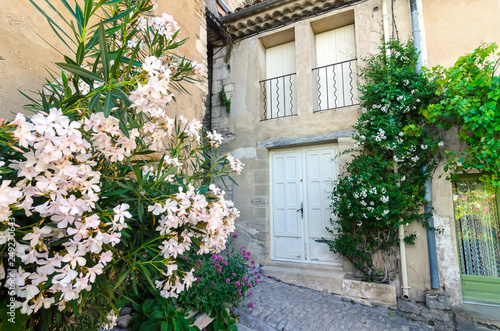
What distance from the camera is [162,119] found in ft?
4.14

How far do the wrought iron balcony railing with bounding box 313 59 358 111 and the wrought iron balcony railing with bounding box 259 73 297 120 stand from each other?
0.48 m

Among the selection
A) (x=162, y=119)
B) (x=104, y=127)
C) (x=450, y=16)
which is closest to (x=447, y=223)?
(x=450, y=16)

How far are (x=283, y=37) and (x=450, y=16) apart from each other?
268 centimetres

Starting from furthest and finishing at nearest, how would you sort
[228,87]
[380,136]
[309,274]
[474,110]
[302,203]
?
[228,87] < [302,203] < [309,274] < [380,136] < [474,110]

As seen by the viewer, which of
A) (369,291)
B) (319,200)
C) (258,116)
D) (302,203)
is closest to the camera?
(369,291)

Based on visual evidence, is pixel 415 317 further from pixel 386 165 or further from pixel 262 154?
pixel 262 154

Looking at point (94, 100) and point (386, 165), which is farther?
point (386, 165)

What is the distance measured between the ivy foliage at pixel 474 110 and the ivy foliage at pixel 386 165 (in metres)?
0.28

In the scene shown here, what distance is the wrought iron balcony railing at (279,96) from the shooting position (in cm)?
503

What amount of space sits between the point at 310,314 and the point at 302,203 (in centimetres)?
181

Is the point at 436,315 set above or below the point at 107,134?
below

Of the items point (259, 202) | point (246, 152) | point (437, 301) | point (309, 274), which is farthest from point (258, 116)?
point (437, 301)

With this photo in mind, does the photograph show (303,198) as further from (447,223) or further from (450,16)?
(450,16)

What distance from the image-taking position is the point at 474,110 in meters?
3.09
